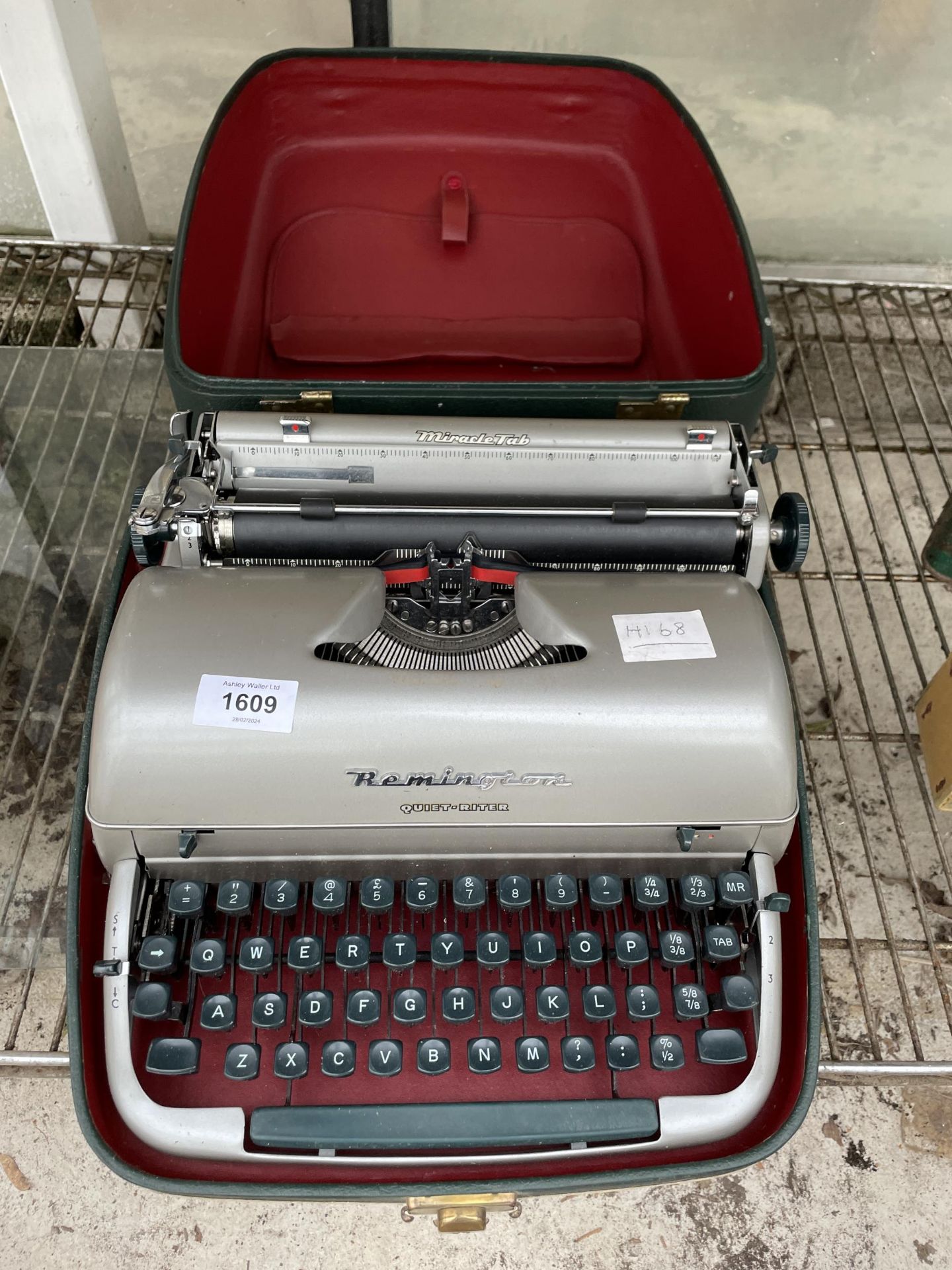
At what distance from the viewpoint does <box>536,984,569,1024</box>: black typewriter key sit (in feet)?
3.88

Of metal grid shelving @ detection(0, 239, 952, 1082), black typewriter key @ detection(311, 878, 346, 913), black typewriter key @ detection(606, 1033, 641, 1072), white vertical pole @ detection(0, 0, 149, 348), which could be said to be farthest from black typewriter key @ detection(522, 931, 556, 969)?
white vertical pole @ detection(0, 0, 149, 348)

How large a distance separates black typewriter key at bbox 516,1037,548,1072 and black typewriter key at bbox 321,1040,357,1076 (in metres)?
0.19

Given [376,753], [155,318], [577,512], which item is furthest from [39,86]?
[376,753]

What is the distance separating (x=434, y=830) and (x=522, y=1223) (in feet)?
2.50

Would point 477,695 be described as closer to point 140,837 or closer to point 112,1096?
point 140,837

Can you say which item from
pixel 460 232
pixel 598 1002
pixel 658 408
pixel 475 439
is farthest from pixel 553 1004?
pixel 460 232

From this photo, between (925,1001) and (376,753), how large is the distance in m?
1.15

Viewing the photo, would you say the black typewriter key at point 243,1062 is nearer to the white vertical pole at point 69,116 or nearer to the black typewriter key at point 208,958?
the black typewriter key at point 208,958

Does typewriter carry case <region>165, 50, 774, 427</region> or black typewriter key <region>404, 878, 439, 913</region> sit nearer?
black typewriter key <region>404, 878, 439, 913</region>

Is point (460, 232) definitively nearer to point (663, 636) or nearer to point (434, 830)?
point (663, 636)

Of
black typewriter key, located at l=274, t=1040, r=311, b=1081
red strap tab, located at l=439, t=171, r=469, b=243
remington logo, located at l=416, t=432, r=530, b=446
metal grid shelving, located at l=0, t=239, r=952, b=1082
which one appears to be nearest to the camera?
black typewriter key, located at l=274, t=1040, r=311, b=1081

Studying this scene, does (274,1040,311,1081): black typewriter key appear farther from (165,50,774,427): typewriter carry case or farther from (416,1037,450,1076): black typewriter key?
(165,50,774,427): typewriter carry case

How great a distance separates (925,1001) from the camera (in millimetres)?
1735

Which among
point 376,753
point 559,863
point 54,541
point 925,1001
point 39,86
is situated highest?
point 39,86
